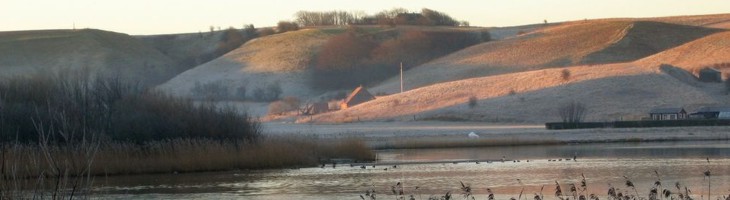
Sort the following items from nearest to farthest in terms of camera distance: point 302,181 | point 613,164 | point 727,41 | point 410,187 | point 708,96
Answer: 1. point 410,187
2. point 302,181
3. point 613,164
4. point 708,96
5. point 727,41

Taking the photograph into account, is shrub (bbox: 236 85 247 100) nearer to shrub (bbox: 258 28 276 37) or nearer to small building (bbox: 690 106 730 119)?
shrub (bbox: 258 28 276 37)

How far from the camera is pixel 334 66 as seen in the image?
481ft

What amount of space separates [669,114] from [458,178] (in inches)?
1678

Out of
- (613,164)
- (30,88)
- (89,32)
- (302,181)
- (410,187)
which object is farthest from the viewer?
(89,32)

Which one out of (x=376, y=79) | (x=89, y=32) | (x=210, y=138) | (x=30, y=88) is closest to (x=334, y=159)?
(x=210, y=138)

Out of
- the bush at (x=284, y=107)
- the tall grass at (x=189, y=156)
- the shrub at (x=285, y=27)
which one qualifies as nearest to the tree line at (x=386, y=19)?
the shrub at (x=285, y=27)

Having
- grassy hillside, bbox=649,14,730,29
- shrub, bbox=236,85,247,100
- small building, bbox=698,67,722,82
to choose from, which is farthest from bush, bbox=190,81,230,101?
grassy hillside, bbox=649,14,730,29

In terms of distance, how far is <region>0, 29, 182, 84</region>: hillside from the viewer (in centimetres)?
15188

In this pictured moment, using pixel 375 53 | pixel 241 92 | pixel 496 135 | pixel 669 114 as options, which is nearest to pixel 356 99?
pixel 241 92

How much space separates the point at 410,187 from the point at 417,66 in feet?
362

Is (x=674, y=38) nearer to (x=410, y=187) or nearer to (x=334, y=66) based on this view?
(x=334, y=66)

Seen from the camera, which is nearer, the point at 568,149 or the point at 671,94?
the point at 568,149

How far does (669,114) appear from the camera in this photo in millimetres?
78625

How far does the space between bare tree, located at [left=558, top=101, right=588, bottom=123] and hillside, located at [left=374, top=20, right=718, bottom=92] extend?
138 feet
